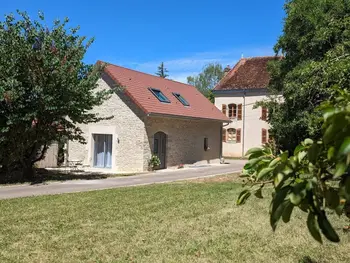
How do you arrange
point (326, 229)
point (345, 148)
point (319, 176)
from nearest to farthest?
point (345, 148)
point (326, 229)
point (319, 176)

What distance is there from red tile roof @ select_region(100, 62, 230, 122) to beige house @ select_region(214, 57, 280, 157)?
7611mm

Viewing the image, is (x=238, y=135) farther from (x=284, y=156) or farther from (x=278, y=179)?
(x=278, y=179)

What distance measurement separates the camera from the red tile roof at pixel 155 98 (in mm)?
21344

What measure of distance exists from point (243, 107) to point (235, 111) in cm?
97

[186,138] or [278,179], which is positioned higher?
[186,138]

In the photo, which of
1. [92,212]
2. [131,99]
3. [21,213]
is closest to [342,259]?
[92,212]

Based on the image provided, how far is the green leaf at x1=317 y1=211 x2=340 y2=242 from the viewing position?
1.14 meters

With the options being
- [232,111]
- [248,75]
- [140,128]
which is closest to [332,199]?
[140,128]

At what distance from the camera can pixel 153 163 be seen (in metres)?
20.9

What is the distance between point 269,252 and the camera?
5.36 meters

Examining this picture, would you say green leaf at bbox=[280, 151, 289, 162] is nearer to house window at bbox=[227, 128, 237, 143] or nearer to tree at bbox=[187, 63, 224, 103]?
house window at bbox=[227, 128, 237, 143]

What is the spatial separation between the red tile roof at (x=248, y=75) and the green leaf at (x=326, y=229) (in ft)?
115

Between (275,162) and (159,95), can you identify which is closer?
(275,162)

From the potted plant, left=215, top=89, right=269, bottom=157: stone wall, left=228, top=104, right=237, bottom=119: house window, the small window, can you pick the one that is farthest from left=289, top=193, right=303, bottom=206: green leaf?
left=228, top=104, right=237, bottom=119: house window
